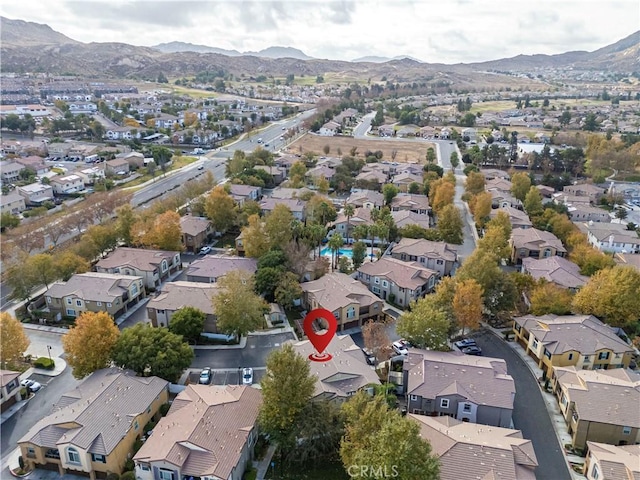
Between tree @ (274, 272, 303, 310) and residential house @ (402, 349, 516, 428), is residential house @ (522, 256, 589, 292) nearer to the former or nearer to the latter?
residential house @ (402, 349, 516, 428)

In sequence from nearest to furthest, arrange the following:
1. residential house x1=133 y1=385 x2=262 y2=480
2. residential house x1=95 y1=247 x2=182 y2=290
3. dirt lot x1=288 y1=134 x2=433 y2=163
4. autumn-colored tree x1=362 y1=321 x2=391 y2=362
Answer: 1. residential house x1=133 y1=385 x2=262 y2=480
2. autumn-colored tree x1=362 y1=321 x2=391 y2=362
3. residential house x1=95 y1=247 x2=182 y2=290
4. dirt lot x1=288 y1=134 x2=433 y2=163

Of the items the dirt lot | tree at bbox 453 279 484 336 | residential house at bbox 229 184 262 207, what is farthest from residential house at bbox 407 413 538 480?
the dirt lot

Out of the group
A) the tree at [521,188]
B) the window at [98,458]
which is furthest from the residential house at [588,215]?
the window at [98,458]

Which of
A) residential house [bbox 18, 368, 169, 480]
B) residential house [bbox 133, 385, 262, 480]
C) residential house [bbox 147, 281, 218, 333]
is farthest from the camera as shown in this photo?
residential house [bbox 147, 281, 218, 333]

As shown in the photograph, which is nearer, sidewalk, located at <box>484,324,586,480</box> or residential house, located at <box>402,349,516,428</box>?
sidewalk, located at <box>484,324,586,480</box>

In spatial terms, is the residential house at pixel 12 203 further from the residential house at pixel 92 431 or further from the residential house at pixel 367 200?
the residential house at pixel 367 200

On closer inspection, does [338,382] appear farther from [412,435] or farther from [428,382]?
[412,435]

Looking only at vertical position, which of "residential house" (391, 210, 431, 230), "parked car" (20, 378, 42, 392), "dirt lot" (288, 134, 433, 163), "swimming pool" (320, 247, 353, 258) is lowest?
"parked car" (20, 378, 42, 392)
